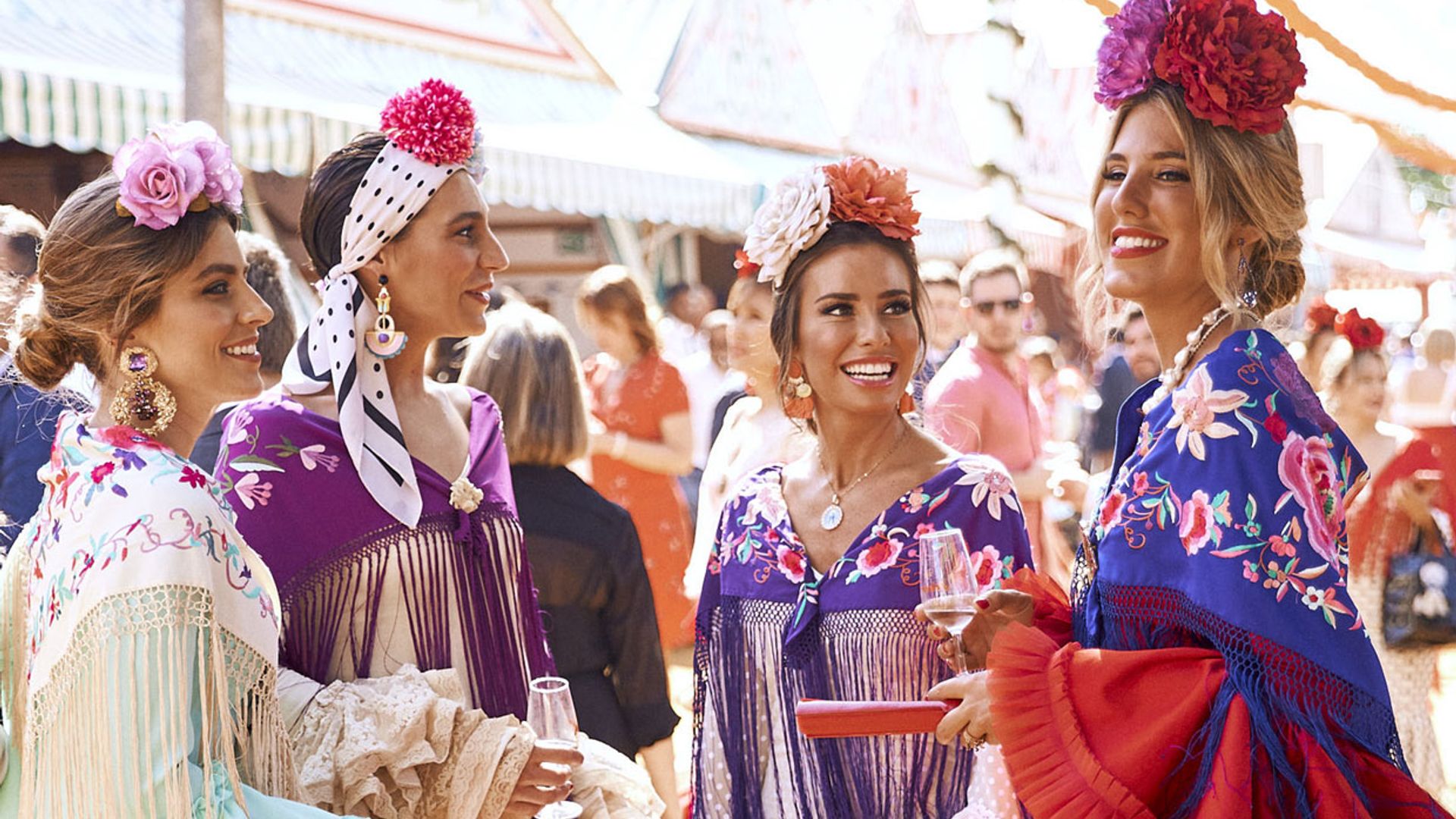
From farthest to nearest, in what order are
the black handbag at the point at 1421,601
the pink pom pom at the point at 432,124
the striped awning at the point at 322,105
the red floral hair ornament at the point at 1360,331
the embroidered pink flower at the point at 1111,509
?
the striped awning at the point at 322,105 → the red floral hair ornament at the point at 1360,331 → the black handbag at the point at 1421,601 → the pink pom pom at the point at 432,124 → the embroidered pink flower at the point at 1111,509

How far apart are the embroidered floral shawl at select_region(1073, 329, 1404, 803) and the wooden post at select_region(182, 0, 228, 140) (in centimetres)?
259

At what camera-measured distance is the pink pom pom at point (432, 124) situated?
8.93ft

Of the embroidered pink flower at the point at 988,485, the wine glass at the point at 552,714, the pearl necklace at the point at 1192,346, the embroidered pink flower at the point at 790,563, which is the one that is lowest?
the wine glass at the point at 552,714

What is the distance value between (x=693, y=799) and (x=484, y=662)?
0.50 m

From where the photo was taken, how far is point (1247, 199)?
2.14m

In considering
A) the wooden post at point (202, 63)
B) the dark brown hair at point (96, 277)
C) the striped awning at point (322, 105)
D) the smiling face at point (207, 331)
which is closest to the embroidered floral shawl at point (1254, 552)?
the smiling face at point (207, 331)

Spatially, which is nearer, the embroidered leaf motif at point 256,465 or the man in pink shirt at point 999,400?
the embroidered leaf motif at point 256,465

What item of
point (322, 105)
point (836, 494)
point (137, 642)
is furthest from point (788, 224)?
point (322, 105)

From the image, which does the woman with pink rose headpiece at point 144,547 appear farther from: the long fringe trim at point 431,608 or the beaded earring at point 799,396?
the beaded earring at point 799,396

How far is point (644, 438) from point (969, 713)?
452 cm

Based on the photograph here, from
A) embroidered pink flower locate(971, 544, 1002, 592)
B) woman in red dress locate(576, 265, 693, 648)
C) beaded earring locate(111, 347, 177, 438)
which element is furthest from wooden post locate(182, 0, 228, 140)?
woman in red dress locate(576, 265, 693, 648)

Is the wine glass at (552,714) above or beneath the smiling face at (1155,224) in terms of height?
beneath

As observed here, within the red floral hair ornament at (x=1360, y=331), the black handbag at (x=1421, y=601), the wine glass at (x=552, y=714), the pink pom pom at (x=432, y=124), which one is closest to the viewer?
the wine glass at (x=552, y=714)

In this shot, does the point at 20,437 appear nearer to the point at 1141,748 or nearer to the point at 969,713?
the point at 969,713
